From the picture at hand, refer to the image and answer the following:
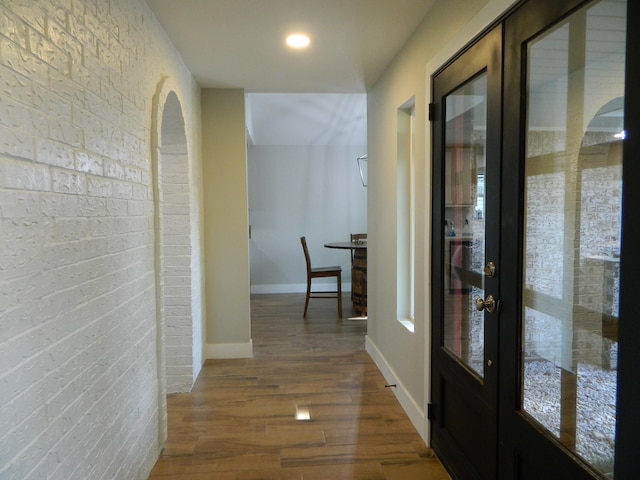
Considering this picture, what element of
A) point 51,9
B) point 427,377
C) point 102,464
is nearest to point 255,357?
point 427,377

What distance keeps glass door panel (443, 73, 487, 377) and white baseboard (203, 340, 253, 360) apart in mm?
2114

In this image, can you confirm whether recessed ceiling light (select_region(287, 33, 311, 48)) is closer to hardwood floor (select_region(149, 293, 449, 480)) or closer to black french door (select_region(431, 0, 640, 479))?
black french door (select_region(431, 0, 640, 479))

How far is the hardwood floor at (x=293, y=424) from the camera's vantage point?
2137mm

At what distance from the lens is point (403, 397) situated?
2.76 m

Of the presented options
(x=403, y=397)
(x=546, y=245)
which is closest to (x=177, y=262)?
(x=403, y=397)

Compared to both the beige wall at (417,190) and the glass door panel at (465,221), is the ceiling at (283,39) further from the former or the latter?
the glass door panel at (465,221)

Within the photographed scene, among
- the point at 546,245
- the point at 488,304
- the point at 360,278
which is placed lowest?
the point at 360,278

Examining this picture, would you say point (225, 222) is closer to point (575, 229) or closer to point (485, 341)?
point (485, 341)

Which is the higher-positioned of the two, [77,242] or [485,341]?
[77,242]

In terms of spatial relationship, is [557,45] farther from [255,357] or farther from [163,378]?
[255,357]

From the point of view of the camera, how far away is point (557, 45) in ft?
4.16

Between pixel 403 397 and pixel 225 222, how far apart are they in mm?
1986

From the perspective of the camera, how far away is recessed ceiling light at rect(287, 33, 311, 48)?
2.52m

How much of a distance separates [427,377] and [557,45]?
169 centimetres
